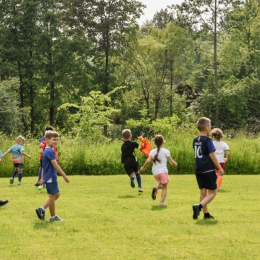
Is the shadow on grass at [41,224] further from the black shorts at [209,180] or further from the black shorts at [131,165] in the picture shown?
the black shorts at [131,165]

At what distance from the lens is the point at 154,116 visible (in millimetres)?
54156

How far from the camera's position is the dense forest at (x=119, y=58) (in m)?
43.3

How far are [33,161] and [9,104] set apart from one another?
1863 cm

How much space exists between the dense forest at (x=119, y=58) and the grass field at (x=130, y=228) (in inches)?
1150

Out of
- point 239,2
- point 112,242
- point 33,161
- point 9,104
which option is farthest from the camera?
point 239,2

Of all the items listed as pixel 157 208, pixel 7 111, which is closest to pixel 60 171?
pixel 157 208

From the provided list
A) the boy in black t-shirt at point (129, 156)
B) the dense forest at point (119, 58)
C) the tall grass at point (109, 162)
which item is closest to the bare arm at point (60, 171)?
the boy in black t-shirt at point (129, 156)

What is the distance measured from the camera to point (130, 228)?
7.81 meters

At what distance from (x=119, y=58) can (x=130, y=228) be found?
43449 mm

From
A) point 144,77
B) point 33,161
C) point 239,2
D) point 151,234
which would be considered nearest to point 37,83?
point 144,77

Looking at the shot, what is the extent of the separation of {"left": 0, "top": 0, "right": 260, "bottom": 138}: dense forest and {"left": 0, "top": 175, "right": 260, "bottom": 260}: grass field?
29.2 m

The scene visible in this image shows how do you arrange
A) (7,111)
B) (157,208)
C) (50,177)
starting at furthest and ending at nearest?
(7,111) < (157,208) < (50,177)

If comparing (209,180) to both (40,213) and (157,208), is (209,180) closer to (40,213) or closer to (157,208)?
(157,208)

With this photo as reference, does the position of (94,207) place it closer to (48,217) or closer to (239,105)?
(48,217)
